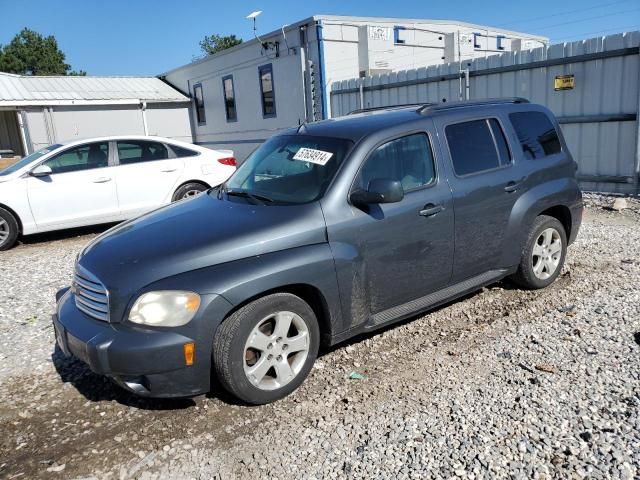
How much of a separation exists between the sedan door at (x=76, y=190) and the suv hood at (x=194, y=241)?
4888 mm

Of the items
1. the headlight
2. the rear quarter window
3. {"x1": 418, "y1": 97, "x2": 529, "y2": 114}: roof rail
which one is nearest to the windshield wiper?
the headlight

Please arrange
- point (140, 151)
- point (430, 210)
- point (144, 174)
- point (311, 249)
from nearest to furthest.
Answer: point (311, 249) < point (430, 210) < point (144, 174) < point (140, 151)

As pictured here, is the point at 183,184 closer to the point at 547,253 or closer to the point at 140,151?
the point at 140,151

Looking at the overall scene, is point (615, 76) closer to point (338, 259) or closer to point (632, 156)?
point (632, 156)

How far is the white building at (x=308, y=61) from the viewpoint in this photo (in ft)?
48.4

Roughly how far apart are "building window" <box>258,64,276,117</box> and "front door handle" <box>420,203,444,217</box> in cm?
1360

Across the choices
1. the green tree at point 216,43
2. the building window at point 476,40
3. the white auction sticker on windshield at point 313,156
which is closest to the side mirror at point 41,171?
the white auction sticker on windshield at point 313,156

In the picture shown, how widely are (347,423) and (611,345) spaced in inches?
84.8

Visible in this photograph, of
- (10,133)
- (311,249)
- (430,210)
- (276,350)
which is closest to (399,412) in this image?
(276,350)

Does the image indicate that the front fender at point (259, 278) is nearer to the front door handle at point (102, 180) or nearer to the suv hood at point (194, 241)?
the suv hood at point (194, 241)

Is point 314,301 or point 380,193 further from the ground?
point 380,193

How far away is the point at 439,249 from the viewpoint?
4.11m

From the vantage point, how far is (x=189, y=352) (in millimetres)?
3062

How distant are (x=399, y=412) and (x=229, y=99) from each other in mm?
18001
